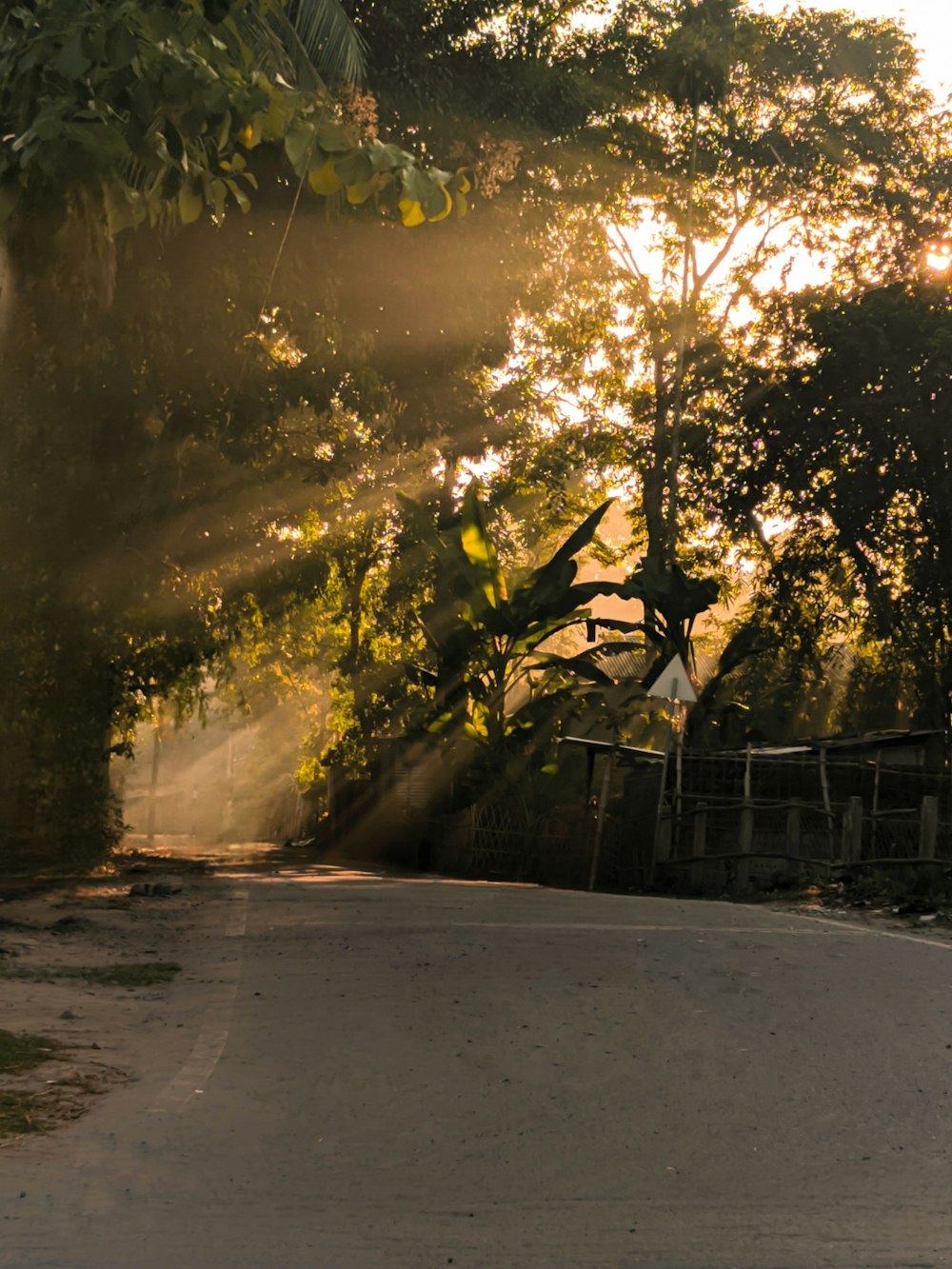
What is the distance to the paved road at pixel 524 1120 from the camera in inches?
179

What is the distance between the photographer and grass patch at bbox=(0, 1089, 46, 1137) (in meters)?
5.68

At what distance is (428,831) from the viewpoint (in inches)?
1094

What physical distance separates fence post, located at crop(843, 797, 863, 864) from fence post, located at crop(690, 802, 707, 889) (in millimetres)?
2492

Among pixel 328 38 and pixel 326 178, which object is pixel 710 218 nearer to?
pixel 328 38

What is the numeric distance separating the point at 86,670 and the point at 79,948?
8298 millimetres

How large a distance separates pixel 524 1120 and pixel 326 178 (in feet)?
11.8

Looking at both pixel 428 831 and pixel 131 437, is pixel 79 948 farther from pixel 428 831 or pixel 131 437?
pixel 428 831

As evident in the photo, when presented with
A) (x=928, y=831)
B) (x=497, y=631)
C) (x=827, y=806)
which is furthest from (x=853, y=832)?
(x=497, y=631)

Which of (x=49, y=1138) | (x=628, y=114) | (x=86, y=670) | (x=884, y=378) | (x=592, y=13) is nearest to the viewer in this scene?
(x=49, y=1138)

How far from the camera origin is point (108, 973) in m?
9.80

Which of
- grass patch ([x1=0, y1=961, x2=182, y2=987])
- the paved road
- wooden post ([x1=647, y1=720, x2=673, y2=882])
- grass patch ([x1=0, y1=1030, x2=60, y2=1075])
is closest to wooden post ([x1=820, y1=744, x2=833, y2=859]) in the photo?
wooden post ([x1=647, y1=720, x2=673, y2=882])

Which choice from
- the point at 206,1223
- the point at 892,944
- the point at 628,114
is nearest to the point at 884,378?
the point at 628,114

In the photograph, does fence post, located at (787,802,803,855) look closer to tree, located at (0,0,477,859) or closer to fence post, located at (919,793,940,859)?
fence post, located at (919,793,940,859)

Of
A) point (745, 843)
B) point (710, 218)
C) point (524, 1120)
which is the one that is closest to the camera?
point (524, 1120)
